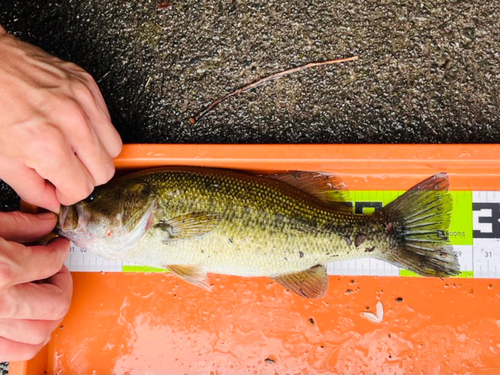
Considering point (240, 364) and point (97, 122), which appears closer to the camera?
point (97, 122)

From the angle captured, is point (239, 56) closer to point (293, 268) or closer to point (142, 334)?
point (293, 268)

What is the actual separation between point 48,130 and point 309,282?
1.41 m

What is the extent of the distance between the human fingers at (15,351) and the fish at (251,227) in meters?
0.56

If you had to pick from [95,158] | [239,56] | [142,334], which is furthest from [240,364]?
[239,56]

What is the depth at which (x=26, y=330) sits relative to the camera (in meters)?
2.25

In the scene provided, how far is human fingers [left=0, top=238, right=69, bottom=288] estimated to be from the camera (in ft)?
6.64

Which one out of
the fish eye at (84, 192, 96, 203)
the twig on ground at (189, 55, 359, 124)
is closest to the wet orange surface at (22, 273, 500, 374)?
the fish eye at (84, 192, 96, 203)

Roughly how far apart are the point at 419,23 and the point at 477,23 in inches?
12.4

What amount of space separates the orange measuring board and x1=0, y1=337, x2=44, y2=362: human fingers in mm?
189

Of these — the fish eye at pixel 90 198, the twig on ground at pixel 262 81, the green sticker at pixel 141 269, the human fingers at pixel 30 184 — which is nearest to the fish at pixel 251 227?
the fish eye at pixel 90 198

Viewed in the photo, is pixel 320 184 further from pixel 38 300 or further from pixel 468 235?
pixel 38 300

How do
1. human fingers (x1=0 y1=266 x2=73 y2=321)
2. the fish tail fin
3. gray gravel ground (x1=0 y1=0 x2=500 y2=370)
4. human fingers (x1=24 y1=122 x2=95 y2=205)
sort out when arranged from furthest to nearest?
gray gravel ground (x1=0 y1=0 x2=500 y2=370) → the fish tail fin → human fingers (x1=0 y1=266 x2=73 y2=321) → human fingers (x1=24 y1=122 x2=95 y2=205)

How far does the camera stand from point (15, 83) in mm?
2041

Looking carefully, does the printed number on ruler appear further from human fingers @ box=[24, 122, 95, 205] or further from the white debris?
human fingers @ box=[24, 122, 95, 205]
